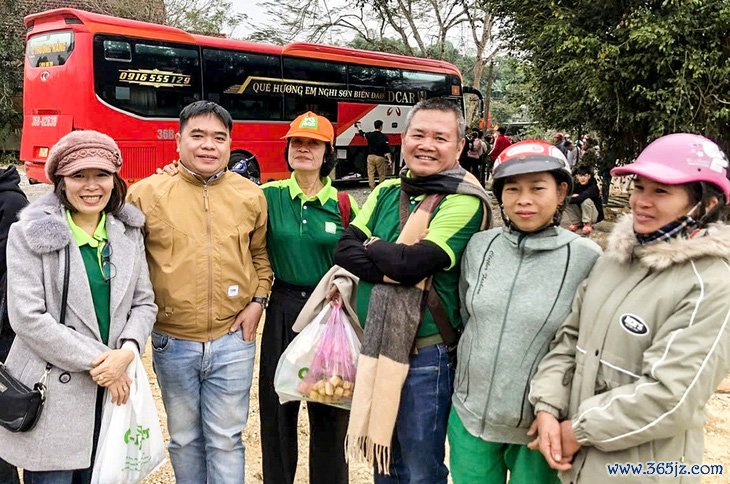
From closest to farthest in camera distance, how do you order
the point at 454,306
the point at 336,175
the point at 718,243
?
the point at 718,243
the point at 454,306
the point at 336,175

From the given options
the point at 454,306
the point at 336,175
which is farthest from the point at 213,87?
the point at 454,306

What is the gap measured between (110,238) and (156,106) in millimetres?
8741

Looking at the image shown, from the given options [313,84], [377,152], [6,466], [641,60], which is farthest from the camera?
[377,152]

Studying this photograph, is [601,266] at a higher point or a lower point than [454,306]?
higher

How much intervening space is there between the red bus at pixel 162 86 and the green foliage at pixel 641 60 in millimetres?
4930

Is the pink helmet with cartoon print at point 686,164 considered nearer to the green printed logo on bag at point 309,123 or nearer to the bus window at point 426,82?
the green printed logo on bag at point 309,123

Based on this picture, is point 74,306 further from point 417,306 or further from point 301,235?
point 417,306

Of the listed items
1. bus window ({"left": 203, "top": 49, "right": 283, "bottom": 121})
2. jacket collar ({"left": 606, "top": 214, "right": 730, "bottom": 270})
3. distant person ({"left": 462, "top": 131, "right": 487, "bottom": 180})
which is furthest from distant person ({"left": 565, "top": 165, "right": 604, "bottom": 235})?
bus window ({"left": 203, "top": 49, "right": 283, "bottom": 121})

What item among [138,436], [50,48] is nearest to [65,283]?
[138,436]

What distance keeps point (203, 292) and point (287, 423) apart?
0.74 metres

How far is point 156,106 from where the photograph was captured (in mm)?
9930

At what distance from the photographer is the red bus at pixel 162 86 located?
9.13 m

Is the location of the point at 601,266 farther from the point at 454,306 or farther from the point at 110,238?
the point at 110,238

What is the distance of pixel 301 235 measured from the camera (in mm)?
2400
